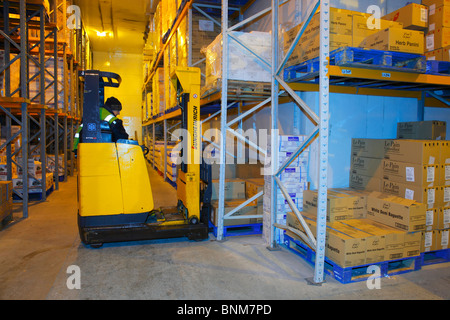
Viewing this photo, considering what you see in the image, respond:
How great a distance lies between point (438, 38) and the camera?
15.4 ft

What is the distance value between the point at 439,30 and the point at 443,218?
2721 mm

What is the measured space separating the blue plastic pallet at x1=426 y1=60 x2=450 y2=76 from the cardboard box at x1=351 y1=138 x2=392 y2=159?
1076 mm

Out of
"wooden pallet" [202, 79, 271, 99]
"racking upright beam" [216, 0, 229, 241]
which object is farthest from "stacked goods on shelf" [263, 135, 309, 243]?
"wooden pallet" [202, 79, 271, 99]

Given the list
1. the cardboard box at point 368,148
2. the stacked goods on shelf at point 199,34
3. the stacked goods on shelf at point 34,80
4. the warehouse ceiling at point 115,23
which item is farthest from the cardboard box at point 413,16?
the warehouse ceiling at point 115,23

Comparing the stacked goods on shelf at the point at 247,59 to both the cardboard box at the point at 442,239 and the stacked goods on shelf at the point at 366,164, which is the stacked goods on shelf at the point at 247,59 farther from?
the cardboard box at the point at 442,239

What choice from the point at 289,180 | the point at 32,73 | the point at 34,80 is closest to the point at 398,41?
the point at 289,180

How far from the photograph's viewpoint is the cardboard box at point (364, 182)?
4.80 m

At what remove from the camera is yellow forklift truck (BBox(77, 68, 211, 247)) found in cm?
471

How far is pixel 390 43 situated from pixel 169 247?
4.06 meters

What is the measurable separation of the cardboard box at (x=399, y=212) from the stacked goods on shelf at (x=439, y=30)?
2.23 metres

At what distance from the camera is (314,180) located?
17.1ft

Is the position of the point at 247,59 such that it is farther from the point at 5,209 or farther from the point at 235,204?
the point at 5,209
